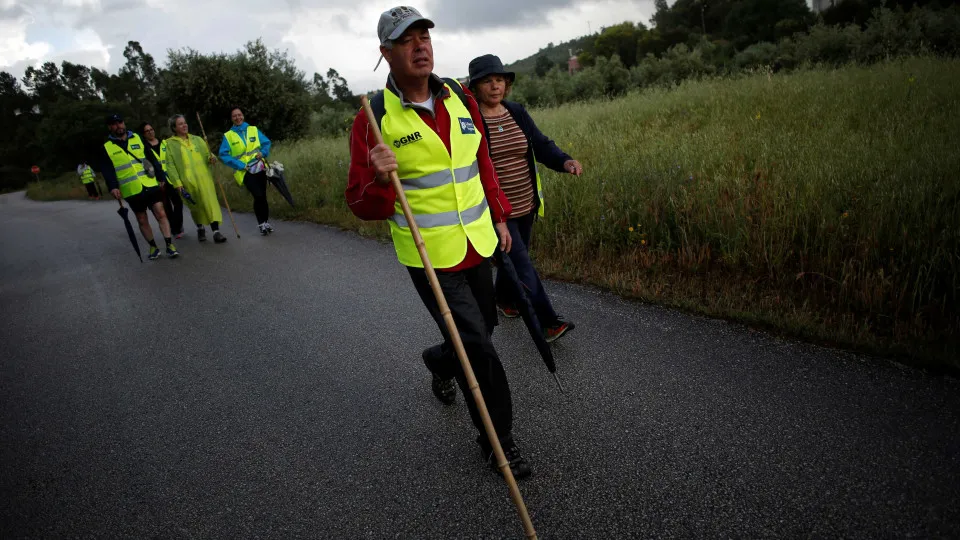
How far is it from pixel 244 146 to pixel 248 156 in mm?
178

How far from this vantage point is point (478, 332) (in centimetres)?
260

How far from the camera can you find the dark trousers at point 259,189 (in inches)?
367

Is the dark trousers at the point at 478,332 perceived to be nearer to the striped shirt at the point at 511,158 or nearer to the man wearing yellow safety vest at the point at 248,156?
the striped shirt at the point at 511,158

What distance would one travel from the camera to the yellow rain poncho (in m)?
9.16

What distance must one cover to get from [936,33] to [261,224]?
1958 centimetres

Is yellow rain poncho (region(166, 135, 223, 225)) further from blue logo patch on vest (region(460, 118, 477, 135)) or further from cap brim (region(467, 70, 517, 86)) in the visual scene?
blue logo patch on vest (region(460, 118, 477, 135))

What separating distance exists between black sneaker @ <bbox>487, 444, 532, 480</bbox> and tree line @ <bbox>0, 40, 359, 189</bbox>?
8.53 metres

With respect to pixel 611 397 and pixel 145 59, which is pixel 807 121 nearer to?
pixel 611 397

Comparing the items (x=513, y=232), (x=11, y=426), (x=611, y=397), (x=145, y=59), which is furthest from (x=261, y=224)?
(x=145, y=59)

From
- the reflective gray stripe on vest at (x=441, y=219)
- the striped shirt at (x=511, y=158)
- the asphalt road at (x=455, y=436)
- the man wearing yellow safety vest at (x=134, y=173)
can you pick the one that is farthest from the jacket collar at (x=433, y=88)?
the man wearing yellow safety vest at (x=134, y=173)

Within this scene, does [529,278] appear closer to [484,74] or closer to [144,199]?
[484,74]

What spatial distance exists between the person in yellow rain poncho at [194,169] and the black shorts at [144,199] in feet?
1.41

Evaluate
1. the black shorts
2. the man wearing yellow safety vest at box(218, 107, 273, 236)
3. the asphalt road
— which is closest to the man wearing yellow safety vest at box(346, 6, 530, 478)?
the asphalt road

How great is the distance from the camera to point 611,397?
10.6 feet
